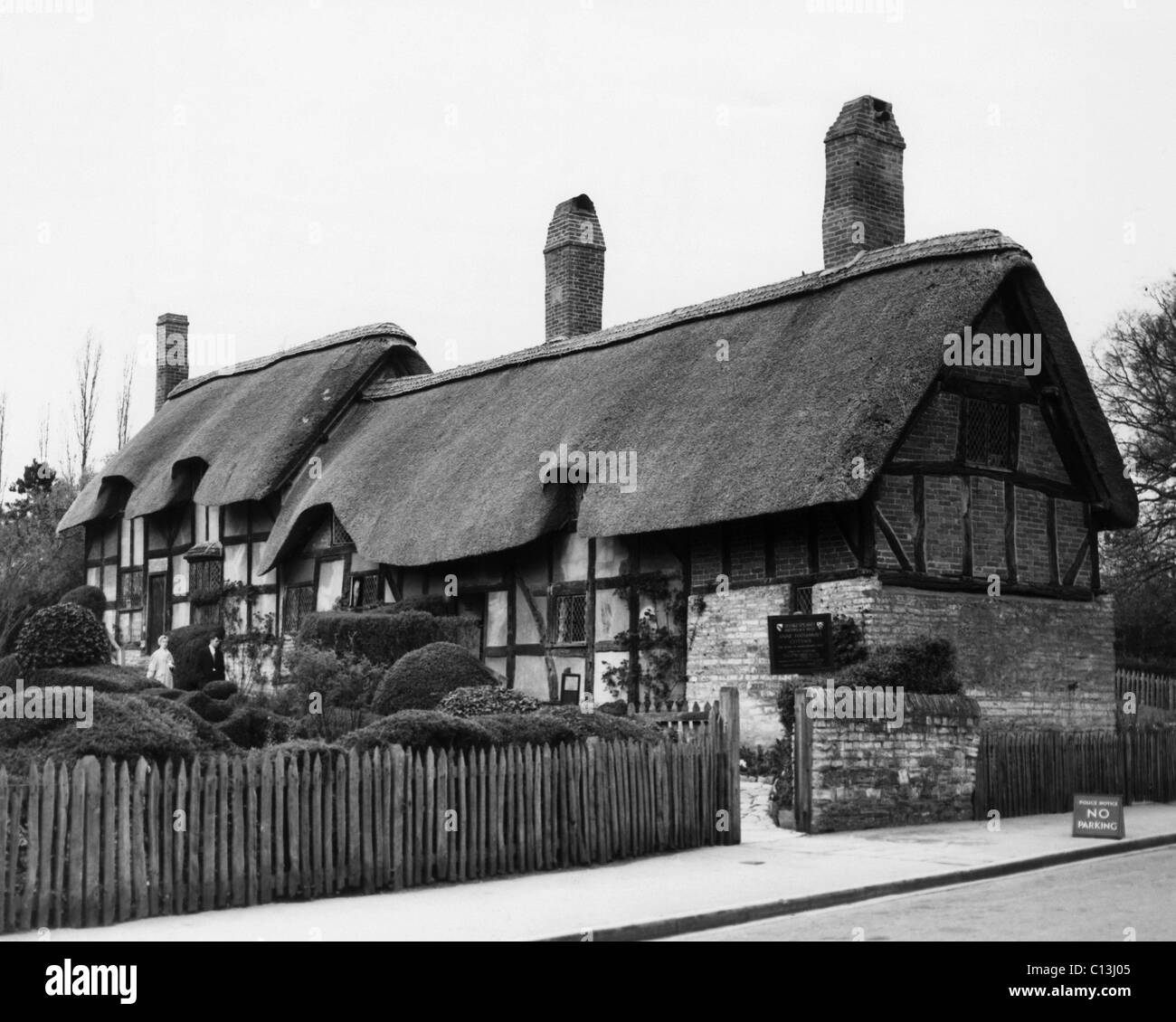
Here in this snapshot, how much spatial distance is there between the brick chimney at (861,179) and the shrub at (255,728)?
11.2 meters

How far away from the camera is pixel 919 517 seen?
19734 millimetres

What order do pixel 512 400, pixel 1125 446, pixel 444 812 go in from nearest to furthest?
1. pixel 444 812
2. pixel 512 400
3. pixel 1125 446

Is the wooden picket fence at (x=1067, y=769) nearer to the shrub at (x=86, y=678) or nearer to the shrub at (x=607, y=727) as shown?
the shrub at (x=607, y=727)

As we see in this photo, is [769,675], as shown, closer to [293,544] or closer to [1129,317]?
[293,544]

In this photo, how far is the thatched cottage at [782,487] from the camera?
19.5 m

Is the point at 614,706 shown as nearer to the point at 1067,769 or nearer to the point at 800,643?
the point at 800,643

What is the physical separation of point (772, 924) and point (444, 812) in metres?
3.18

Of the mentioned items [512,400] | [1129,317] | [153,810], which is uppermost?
[1129,317]

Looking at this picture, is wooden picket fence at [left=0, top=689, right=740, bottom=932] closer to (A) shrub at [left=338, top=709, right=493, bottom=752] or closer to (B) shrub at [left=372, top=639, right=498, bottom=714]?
(A) shrub at [left=338, top=709, right=493, bottom=752]

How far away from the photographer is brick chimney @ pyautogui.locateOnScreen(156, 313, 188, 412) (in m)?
41.0

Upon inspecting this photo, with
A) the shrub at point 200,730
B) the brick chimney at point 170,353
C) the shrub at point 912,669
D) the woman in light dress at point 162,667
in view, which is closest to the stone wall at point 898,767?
the shrub at point 912,669

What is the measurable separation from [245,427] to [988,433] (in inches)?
684
